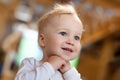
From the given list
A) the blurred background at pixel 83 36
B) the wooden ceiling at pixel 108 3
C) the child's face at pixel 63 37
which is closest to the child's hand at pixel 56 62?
the child's face at pixel 63 37

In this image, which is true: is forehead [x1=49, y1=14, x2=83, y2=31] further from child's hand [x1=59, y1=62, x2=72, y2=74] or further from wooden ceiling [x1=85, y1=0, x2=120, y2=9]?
wooden ceiling [x1=85, y1=0, x2=120, y2=9]

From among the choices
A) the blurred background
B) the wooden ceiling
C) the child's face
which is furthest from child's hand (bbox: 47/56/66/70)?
the wooden ceiling

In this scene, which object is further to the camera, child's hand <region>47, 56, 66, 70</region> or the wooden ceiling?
the wooden ceiling

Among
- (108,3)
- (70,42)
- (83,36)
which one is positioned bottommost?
(83,36)

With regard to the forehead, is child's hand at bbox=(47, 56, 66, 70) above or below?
below

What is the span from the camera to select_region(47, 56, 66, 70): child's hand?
1019 mm

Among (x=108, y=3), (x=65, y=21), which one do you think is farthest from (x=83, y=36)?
(x=65, y=21)

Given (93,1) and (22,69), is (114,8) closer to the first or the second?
(93,1)

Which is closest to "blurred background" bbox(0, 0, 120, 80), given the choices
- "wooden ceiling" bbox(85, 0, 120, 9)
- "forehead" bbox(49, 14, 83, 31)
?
"wooden ceiling" bbox(85, 0, 120, 9)

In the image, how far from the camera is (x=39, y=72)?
0.99 meters

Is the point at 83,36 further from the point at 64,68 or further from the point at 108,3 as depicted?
the point at 64,68

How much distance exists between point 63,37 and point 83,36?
2.97 meters

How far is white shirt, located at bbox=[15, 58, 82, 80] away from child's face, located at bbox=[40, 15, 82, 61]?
0.05m

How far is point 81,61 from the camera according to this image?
754cm
